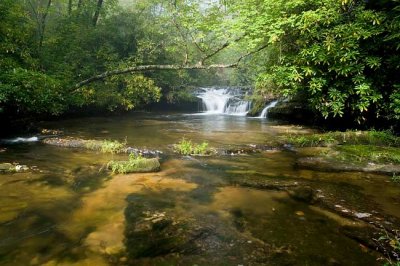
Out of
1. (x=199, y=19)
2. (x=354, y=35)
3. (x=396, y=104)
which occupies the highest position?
(x=199, y=19)

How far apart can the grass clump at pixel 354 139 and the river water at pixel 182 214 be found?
210cm

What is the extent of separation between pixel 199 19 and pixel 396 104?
7105 mm

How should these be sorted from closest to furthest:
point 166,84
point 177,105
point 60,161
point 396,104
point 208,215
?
point 208,215, point 60,161, point 396,104, point 166,84, point 177,105

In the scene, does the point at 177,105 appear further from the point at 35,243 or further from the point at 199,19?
the point at 35,243

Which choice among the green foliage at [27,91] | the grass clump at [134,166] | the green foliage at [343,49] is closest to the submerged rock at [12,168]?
the grass clump at [134,166]

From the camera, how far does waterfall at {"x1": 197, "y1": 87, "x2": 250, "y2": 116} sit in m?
22.9

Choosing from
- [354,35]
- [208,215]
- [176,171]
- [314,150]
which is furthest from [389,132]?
[208,215]

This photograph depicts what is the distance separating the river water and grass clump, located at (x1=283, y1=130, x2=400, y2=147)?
2.10 m

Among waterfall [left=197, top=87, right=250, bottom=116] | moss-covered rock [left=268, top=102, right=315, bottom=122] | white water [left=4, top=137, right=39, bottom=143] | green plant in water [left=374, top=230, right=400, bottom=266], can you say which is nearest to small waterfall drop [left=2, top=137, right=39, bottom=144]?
white water [left=4, top=137, right=39, bottom=143]

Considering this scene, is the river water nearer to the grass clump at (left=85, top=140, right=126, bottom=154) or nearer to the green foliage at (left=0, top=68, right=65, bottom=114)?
the grass clump at (left=85, top=140, right=126, bottom=154)

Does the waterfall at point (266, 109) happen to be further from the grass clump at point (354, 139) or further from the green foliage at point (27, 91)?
the green foliage at point (27, 91)

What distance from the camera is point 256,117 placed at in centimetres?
1958

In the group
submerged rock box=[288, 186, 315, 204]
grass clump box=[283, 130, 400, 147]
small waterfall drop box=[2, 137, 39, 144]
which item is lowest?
submerged rock box=[288, 186, 315, 204]

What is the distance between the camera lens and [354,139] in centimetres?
926
